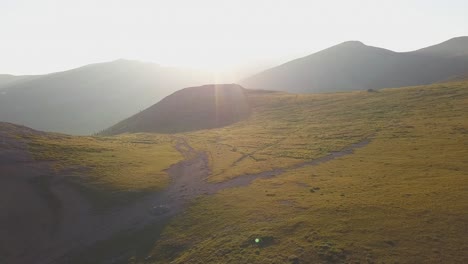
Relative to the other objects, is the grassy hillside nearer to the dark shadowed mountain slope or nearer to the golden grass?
the golden grass

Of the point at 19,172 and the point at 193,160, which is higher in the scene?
the point at 19,172

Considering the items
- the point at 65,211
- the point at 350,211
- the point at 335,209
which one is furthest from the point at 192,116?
the point at 350,211

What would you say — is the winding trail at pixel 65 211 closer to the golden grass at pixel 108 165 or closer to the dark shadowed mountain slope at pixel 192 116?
the golden grass at pixel 108 165

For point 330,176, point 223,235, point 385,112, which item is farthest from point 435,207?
point 385,112

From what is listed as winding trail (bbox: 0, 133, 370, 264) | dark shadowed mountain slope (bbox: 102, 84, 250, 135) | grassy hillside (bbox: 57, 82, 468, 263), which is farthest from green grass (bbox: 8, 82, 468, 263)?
dark shadowed mountain slope (bbox: 102, 84, 250, 135)

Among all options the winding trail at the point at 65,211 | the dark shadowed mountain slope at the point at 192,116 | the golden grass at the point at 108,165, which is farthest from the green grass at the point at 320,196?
the dark shadowed mountain slope at the point at 192,116

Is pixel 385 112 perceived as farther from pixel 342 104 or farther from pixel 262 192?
pixel 262 192
